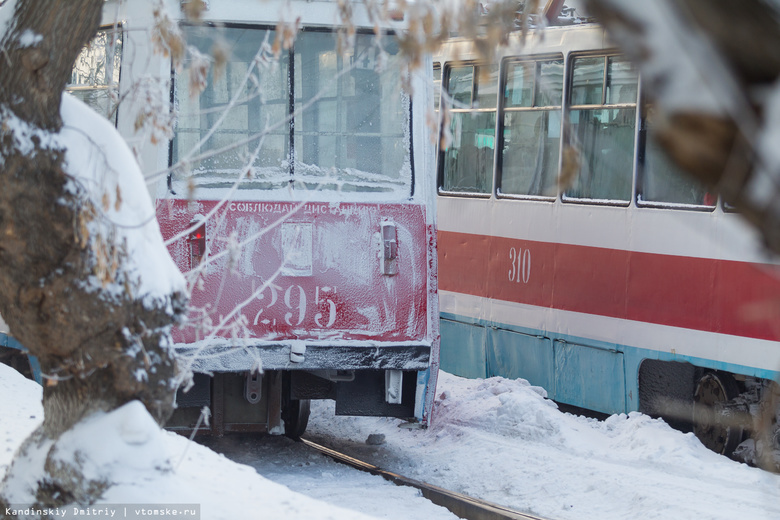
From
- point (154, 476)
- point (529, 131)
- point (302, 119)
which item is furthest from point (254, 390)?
point (529, 131)

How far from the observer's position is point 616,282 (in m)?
8.85

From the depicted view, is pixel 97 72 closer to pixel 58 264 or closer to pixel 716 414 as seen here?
pixel 58 264

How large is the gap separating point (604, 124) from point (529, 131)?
44.3 inches

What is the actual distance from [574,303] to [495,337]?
51.0 inches

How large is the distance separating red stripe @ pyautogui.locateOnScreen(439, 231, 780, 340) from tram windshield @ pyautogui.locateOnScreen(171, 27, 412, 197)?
94.4 inches

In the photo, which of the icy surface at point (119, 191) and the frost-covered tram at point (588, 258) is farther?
the frost-covered tram at point (588, 258)

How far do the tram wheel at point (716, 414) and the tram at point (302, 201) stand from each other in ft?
7.83

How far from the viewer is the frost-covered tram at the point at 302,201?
6.98 m

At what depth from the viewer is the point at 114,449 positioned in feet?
13.3

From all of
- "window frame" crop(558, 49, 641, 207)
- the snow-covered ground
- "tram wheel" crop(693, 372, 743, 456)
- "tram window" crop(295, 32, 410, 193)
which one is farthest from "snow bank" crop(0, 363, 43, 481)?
"tram wheel" crop(693, 372, 743, 456)

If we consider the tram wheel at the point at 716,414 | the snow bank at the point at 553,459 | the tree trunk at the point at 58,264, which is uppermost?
the tree trunk at the point at 58,264

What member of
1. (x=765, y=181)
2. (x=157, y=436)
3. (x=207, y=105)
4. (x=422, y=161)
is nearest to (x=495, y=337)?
(x=422, y=161)

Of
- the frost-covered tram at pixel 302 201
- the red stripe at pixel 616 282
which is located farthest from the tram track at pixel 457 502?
the red stripe at pixel 616 282

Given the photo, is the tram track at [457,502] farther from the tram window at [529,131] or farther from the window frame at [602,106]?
the tram window at [529,131]
